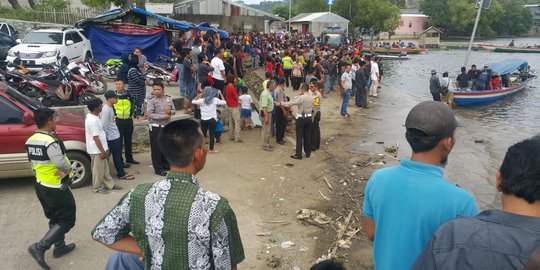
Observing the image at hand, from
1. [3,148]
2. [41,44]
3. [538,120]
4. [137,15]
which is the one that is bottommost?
[538,120]

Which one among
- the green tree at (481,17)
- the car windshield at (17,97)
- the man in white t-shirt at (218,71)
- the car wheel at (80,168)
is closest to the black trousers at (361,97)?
the man in white t-shirt at (218,71)

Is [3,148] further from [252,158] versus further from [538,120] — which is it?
[538,120]

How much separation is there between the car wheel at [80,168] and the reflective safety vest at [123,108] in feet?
3.84

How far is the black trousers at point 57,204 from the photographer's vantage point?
4414 mm

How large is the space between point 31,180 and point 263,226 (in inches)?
167

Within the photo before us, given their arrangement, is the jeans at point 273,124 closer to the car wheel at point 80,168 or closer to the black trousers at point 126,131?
the black trousers at point 126,131

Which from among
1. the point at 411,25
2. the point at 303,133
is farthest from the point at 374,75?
the point at 411,25

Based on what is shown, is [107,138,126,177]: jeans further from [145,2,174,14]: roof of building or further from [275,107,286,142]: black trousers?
[145,2,174,14]: roof of building

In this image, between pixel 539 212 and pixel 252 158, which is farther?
pixel 252 158

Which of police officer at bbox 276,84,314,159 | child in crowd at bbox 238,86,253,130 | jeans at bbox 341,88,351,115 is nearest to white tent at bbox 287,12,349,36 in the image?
jeans at bbox 341,88,351,115

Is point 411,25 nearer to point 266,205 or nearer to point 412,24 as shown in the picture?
point 412,24

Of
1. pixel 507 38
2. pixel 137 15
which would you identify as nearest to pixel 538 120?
pixel 137 15

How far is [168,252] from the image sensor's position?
218 cm

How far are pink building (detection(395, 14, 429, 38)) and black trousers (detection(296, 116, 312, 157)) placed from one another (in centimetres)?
7860
